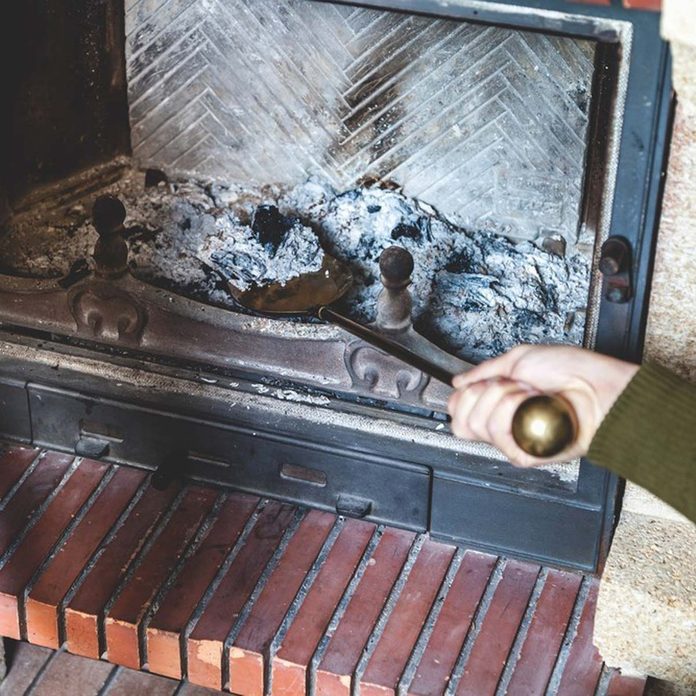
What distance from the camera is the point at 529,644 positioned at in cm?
142

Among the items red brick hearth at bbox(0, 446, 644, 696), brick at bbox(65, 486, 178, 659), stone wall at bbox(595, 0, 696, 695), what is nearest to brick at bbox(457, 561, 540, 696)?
red brick hearth at bbox(0, 446, 644, 696)

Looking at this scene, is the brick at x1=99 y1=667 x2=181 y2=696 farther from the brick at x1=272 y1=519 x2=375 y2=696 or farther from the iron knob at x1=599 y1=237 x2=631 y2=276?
the iron knob at x1=599 y1=237 x2=631 y2=276

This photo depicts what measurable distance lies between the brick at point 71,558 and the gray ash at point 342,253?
0.28 metres

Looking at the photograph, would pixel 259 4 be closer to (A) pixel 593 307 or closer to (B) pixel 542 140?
(B) pixel 542 140

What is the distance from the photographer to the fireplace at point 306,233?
1497mm

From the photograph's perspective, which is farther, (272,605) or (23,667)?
(23,667)

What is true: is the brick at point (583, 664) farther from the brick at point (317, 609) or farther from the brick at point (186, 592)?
the brick at point (186, 592)

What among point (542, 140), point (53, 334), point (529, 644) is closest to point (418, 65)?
Answer: point (542, 140)

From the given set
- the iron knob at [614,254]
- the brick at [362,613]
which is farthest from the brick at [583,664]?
the iron knob at [614,254]

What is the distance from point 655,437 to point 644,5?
0.44 metres

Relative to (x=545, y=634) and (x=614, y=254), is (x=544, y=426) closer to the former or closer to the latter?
(x=614, y=254)

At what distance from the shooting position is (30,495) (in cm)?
161

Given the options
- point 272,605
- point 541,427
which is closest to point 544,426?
point 541,427

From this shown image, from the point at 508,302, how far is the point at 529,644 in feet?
1.45
